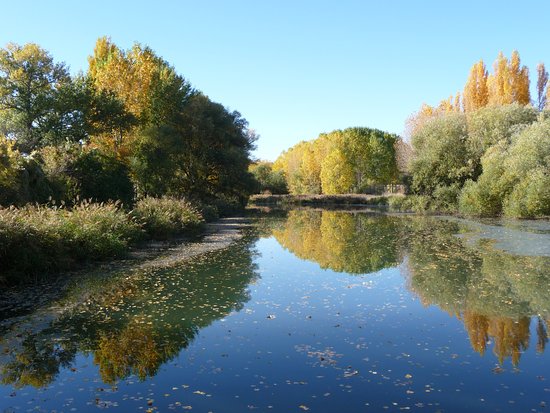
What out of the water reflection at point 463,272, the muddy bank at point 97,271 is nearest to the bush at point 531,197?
the water reflection at point 463,272

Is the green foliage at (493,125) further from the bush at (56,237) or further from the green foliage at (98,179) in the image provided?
the bush at (56,237)

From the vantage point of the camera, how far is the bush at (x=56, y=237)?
12414mm

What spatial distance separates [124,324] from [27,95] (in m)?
28.5

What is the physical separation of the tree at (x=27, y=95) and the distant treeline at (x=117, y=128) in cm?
6

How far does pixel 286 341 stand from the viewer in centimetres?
862

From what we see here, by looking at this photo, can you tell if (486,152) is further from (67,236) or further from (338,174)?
(338,174)

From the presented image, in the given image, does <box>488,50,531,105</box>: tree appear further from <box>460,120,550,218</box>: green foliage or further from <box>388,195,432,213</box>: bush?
<box>460,120,550,218</box>: green foliage

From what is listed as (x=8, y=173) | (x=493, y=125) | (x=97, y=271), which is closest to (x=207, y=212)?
(x=8, y=173)

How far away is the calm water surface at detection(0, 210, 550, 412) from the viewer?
20.7 feet

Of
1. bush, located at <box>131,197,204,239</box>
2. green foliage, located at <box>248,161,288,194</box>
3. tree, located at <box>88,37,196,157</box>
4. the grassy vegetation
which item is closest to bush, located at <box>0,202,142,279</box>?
the grassy vegetation

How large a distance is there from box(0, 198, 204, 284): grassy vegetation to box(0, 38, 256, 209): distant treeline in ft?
13.9

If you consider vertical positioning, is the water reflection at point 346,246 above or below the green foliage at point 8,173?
below

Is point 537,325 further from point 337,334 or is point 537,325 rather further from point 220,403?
point 220,403

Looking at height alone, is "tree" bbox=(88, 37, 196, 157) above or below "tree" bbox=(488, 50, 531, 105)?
below
